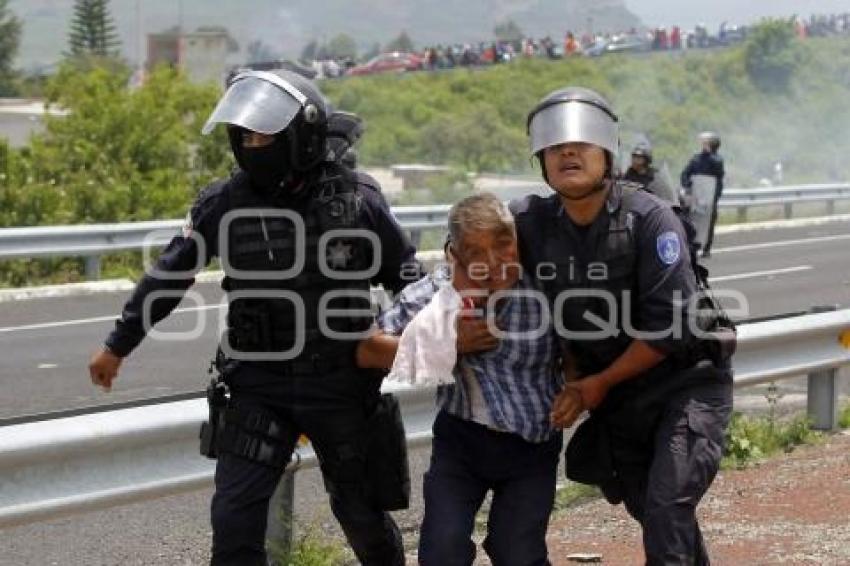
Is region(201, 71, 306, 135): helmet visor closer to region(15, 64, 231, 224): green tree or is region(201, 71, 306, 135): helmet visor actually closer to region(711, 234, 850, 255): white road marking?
region(15, 64, 231, 224): green tree

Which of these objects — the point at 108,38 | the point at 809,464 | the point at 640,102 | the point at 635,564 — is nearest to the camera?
the point at 635,564

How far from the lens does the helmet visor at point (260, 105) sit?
486 cm

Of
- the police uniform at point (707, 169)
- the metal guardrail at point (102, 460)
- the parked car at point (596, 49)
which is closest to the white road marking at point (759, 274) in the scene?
the police uniform at point (707, 169)

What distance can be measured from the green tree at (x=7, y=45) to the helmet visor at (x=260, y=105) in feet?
308

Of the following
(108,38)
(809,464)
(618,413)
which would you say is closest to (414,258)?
(618,413)

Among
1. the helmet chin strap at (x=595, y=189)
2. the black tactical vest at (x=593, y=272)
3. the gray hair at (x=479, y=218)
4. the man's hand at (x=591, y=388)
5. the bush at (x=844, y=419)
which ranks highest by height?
the helmet chin strap at (x=595, y=189)

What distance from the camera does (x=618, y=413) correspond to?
16.0 ft

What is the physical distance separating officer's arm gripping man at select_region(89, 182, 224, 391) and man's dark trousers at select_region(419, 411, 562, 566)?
89cm

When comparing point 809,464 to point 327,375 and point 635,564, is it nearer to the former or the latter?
point 635,564

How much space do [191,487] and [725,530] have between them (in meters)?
2.17

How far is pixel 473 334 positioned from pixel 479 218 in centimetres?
31

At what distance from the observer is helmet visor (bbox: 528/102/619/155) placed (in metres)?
4.59

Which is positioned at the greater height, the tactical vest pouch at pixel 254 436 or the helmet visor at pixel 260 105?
the helmet visor at pixel 260 105

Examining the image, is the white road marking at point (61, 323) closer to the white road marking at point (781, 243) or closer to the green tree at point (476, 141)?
the white road marking at point (781, 243)
